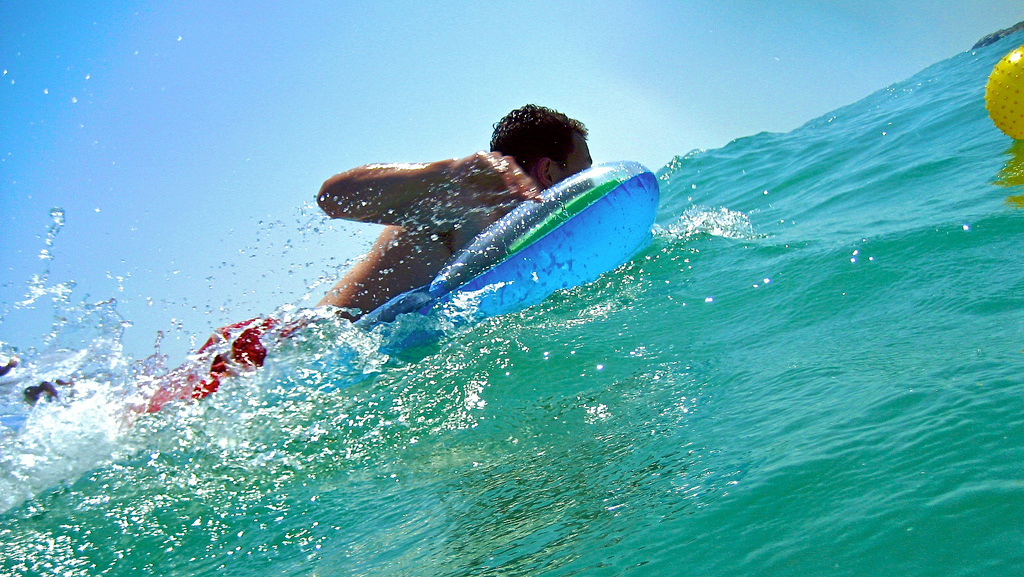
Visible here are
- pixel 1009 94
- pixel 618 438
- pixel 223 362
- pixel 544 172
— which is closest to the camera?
pixel 618 438

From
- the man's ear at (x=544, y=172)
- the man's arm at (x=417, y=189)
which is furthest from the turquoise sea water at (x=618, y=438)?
the man's ear at (x=544, y=172)

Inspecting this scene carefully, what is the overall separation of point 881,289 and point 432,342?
6.85 feet

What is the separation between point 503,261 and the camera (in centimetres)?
368

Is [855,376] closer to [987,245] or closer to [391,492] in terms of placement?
[391,492]

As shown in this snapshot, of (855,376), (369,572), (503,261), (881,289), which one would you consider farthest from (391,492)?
(881,289)

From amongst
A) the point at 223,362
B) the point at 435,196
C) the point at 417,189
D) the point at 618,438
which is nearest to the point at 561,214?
the point at 435,196

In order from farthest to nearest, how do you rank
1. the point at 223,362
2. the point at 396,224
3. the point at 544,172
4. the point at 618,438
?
the point at 544,172
the point at 396,224
the point at 223,362
the point at 618,438

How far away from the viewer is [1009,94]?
17.0 feet

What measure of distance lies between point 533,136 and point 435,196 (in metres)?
1.30

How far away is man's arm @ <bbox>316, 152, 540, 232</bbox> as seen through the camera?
11.1 feet

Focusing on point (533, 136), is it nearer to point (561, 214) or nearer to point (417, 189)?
point (561, 214)

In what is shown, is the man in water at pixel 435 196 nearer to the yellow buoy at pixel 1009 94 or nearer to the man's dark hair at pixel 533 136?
the man's dark hair at pixel 533 136

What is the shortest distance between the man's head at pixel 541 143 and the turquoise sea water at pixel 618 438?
834mm

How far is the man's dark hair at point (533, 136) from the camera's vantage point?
4543mm
